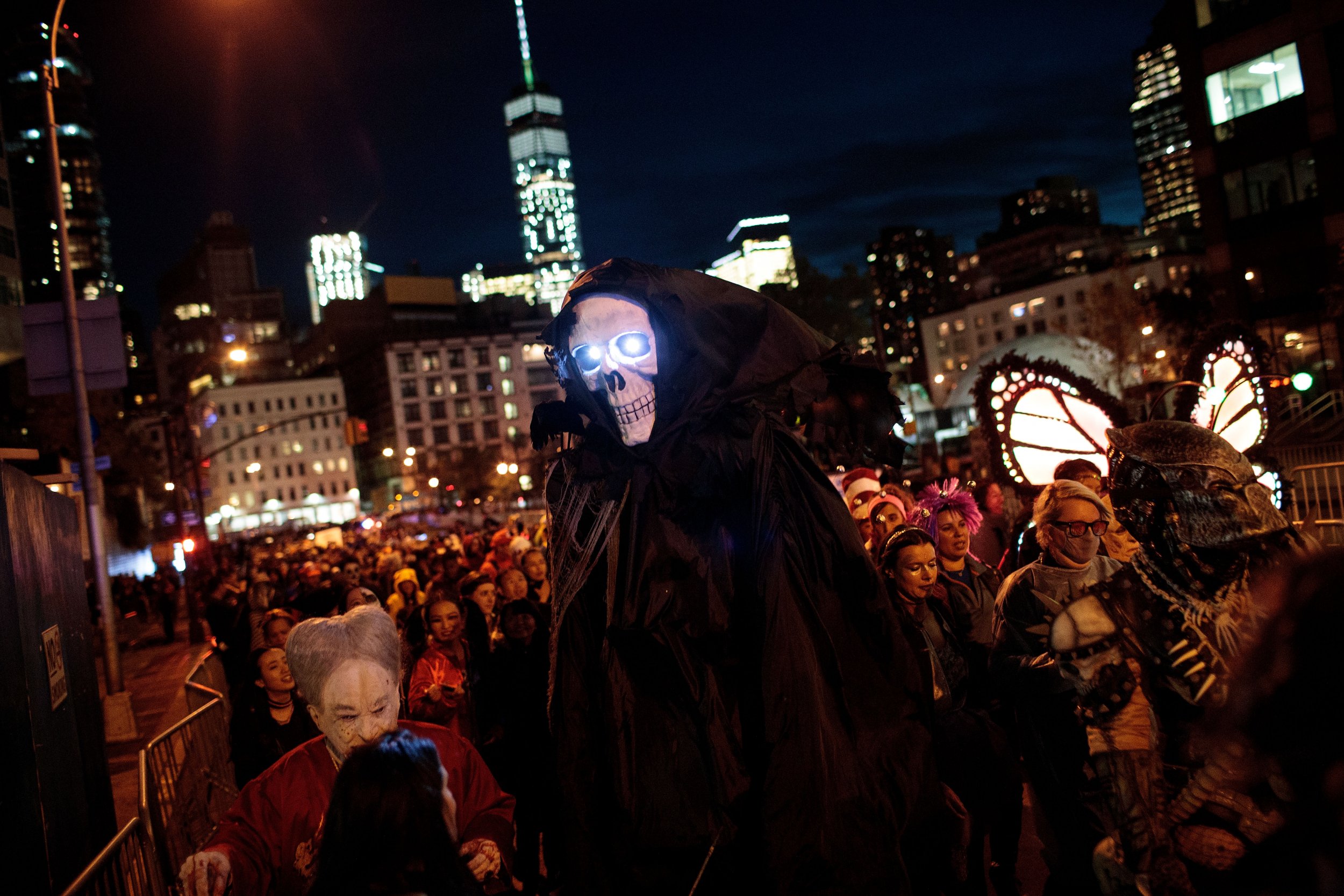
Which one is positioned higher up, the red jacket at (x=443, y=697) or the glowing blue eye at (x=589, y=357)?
the glowing blue eye at (x=589, y=357)

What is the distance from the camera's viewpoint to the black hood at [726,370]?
10.8 feet

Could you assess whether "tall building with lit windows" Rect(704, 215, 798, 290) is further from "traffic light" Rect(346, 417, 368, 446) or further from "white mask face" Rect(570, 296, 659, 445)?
"white mask face" Rect(570, 296, 659, 445)

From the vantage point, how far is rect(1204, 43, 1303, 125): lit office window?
2738 centimetres

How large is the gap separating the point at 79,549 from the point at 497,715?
352 centimetres

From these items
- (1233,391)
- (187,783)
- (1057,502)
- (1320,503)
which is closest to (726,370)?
(1057,502)

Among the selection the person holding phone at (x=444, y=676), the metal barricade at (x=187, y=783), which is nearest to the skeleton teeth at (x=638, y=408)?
the metal barricade at (x=187, y=783)

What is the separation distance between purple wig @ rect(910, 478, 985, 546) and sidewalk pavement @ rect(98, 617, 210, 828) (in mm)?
4732

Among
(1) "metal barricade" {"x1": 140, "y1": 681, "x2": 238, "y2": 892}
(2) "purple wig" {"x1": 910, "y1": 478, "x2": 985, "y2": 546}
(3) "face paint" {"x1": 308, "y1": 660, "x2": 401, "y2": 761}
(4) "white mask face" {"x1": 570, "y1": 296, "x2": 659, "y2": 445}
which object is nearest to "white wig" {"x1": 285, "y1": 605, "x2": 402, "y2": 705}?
(3) "face paint" {"x1": 308, "y1": 660, "x2": 401, "y2": 761}

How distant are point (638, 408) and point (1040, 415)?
5.25 meters

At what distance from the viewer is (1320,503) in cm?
1073

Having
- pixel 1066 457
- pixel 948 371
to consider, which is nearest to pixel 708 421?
pixel 1066 457

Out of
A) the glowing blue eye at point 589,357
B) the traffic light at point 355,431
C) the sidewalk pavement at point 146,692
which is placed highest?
the traffic light at point 355,431

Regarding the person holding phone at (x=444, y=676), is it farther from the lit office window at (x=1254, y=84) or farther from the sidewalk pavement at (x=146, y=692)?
the lit office window at (x=1254, y=84)

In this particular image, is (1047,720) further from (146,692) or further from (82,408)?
(146,692)
